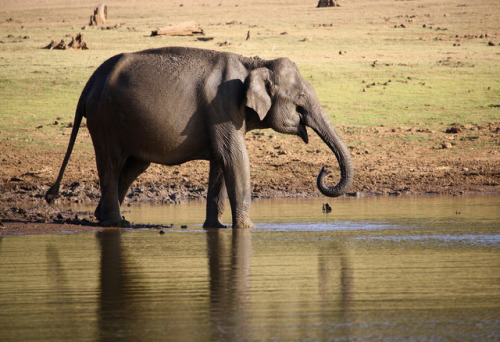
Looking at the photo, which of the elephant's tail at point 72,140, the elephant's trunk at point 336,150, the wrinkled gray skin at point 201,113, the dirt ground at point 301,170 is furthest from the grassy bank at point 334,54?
the elephant's trunk at point 336,150

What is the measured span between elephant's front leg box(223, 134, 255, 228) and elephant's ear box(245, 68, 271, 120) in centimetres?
42

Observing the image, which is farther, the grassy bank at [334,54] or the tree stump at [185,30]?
the tree stump at [185,30]

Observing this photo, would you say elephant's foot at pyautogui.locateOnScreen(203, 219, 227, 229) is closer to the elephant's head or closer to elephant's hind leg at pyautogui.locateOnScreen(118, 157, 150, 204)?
the elephant's head

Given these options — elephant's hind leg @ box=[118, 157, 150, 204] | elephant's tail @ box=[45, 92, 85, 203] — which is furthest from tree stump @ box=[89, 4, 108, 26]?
elephant's hind leg @ box=[118, 157, 150, 204]

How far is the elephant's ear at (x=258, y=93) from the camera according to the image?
10.1 meters


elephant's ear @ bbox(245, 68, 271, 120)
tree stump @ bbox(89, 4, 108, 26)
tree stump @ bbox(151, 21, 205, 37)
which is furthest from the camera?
tree stump @ bbox(89, 4, 108, 26)

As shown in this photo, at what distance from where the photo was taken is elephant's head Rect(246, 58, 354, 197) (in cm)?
1038

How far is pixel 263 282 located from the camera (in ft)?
20.8

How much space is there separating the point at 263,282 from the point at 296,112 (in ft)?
14.6

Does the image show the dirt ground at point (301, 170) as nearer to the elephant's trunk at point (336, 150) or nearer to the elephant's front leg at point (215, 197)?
the elephant's front leg at point (215, 197)

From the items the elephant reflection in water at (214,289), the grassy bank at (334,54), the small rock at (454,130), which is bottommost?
the elephant reflection in water at (214,289)

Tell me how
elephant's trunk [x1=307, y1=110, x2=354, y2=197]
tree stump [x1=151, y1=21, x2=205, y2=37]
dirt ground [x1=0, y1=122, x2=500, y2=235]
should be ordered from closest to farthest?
elephant's trunk [x1=307, y1=110, x2=354, y2=197] → dirt ground [x1=0, y1=122, x2=500, y2=235] → tree stump [x1=151, y1=21, x2=205, y2=37]

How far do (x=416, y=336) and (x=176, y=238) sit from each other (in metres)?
4.84

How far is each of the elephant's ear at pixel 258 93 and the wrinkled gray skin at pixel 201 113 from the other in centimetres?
1
